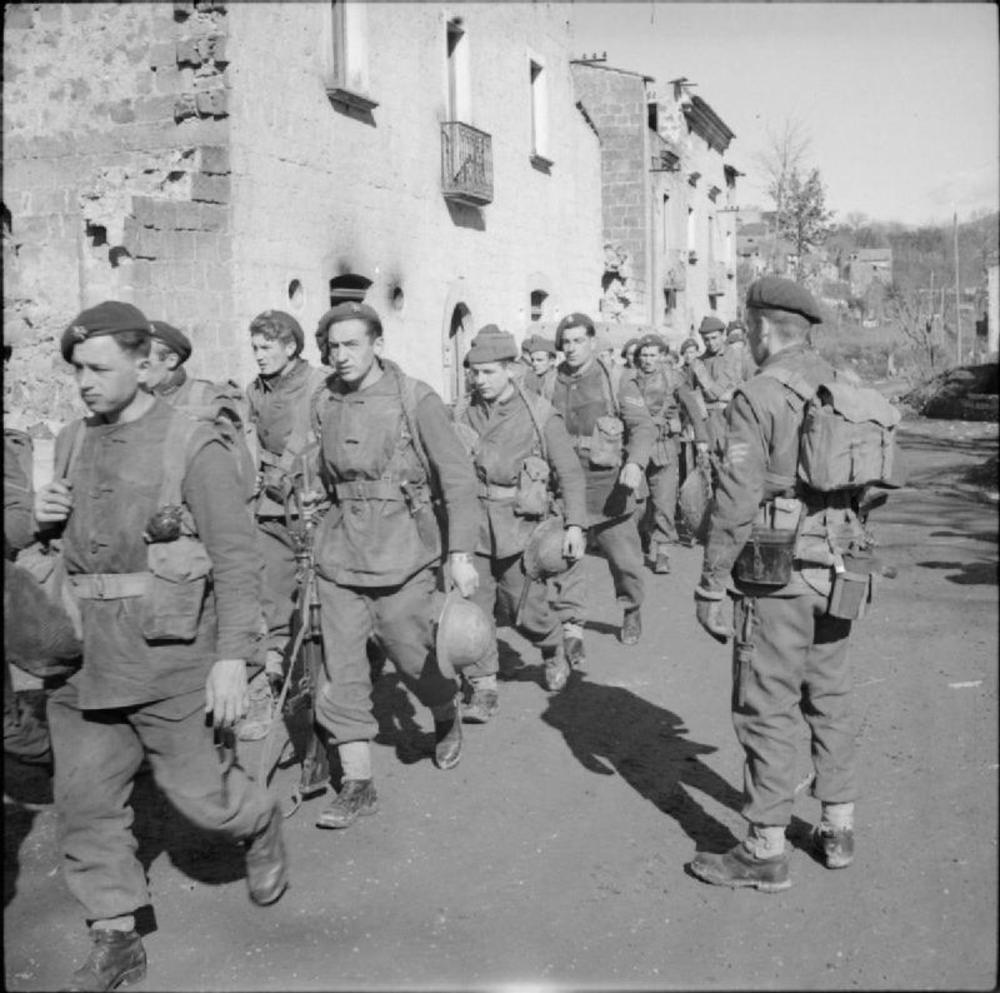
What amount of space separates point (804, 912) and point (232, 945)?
6.31 feet

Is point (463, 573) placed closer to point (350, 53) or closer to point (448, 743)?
point (448, 743)

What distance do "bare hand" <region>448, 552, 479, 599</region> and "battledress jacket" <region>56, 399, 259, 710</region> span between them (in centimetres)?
160

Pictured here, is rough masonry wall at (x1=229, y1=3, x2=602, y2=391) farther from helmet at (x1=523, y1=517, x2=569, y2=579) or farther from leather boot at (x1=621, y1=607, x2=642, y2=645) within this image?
helmet at (x1=523, y1=517, x2=569, y2=579)

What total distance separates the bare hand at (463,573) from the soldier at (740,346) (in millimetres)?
7994

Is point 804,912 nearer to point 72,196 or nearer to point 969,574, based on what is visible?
point 969,574

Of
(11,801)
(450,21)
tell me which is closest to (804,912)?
(11,801)

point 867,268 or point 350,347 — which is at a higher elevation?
point 867,268

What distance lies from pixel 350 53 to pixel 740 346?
221 inches

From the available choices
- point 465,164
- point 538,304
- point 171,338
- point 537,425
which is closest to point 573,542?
point 537,425

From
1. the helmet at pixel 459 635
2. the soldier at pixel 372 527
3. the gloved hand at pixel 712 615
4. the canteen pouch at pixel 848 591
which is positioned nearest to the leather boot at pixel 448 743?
the soldier at pixel 372 527

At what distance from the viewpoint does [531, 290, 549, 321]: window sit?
68.5ft

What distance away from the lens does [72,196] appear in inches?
488

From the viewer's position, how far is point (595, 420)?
8.75 m

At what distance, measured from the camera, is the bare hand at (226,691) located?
4008mm
